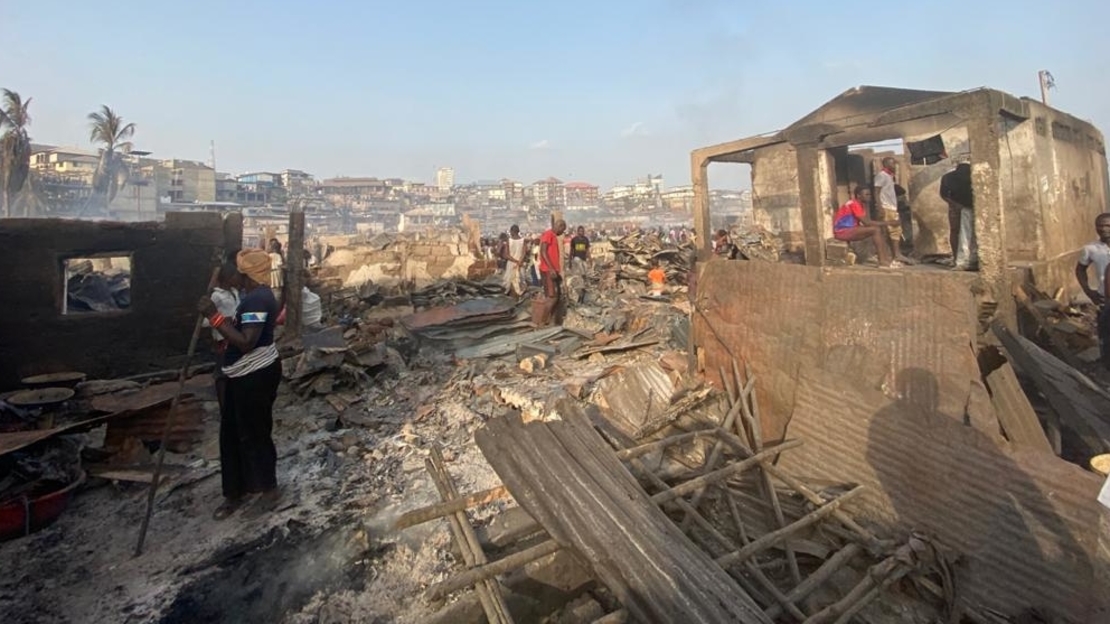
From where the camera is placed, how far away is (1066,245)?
24.9ft

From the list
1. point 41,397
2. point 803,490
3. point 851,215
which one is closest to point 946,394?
point 803,490

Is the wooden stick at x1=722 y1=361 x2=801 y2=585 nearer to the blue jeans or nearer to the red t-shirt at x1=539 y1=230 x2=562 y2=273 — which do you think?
the blue jeans

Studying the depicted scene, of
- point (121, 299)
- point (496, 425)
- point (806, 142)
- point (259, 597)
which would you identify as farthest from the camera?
point (121, 299)

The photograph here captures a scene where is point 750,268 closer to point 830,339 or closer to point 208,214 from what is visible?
point 830,339

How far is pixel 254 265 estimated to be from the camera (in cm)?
383

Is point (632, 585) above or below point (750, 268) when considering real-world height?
below

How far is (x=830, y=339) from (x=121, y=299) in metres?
12.3

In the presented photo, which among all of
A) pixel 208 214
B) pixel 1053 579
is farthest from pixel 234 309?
pixel 1053 579

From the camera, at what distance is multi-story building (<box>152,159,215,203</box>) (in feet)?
132

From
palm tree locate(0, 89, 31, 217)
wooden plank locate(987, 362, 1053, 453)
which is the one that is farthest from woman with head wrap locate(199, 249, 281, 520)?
palm tree locate(0, 89, 31, 217)

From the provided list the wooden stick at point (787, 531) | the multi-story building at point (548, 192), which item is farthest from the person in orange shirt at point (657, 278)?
the multi-story building at point (548, 192)

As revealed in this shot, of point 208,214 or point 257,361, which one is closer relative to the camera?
point 257,361

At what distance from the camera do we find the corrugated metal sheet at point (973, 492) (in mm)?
2615

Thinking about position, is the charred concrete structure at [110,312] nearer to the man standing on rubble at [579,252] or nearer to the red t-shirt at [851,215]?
the man standing on rubble at [579,252]
